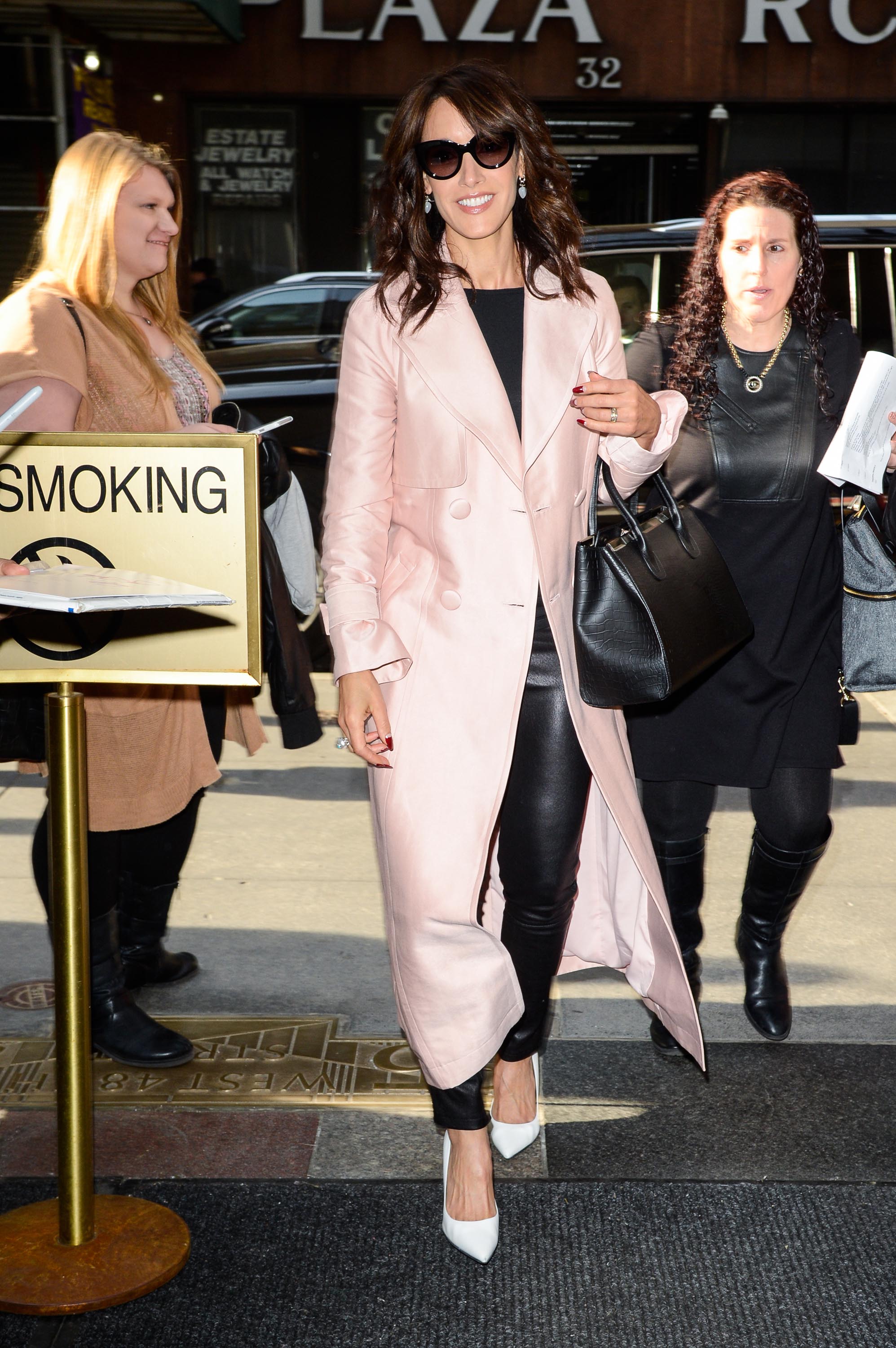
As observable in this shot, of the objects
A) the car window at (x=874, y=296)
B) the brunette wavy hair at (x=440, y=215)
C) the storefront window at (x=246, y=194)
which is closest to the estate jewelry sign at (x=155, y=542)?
the brunette wavy hair at (x=440, y=215)

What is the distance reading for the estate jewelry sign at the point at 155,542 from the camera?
244 centimetres

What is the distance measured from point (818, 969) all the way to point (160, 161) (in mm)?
2888

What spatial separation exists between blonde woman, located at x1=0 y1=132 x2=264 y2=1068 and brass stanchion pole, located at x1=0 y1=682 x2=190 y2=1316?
714 mm

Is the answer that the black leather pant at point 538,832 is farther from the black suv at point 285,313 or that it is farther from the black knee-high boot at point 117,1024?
the black suv at point 285,313

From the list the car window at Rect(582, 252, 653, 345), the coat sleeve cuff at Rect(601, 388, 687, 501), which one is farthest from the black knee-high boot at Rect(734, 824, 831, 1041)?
the car window at Rect(582, 252, 653, 345)

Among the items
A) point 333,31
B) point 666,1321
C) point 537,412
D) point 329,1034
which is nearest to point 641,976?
point 666,1321

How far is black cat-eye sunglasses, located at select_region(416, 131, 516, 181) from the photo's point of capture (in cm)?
257

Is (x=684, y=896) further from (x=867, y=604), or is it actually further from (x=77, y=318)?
(x=77, y=318)

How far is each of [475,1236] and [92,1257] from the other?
0.73 m

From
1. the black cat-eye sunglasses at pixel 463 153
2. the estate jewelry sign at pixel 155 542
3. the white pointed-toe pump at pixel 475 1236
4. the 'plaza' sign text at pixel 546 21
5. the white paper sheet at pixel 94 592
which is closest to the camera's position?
the white paper sheet at pixel 94 592

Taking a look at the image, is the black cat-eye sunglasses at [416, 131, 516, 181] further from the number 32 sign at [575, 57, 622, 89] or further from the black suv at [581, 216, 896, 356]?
the number 32 sign at [575, 57, 622, 89]

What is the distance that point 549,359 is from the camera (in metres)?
2.67

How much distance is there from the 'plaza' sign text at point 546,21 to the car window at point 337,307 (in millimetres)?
4822

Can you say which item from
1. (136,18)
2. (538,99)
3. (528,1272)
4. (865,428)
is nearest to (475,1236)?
(528,1272)
